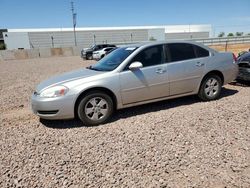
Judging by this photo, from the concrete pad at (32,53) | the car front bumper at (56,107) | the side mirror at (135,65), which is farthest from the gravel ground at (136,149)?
the concrete pad at (32,53)

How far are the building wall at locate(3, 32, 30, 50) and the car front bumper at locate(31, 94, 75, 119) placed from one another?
58.0m

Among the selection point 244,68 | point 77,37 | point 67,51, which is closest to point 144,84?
point 244,68

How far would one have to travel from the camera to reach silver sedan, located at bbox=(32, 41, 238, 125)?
4.37 meters

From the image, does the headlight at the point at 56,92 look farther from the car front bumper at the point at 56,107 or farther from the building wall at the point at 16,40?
the building wall at the point at 16,40

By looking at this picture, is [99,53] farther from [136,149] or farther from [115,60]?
[136,149]

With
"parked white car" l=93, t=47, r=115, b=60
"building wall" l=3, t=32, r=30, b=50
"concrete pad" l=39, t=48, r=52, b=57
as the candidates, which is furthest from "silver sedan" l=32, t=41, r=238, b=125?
"building wall" l=3, t=32, r=30, b=50

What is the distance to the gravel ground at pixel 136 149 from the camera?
2826 millimetres

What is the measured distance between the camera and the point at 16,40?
56.3 metres

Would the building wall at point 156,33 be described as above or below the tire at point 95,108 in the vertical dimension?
above

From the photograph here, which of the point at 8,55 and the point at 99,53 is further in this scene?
the point at 8,55

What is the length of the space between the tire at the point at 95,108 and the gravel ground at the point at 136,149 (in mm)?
165

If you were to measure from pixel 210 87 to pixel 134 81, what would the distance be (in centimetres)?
211

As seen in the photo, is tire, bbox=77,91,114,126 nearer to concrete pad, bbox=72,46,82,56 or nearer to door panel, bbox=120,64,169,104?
door panel, bbox=120,64,169,104

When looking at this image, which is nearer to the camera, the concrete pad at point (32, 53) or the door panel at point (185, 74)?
the door panel at point (185, 74)
